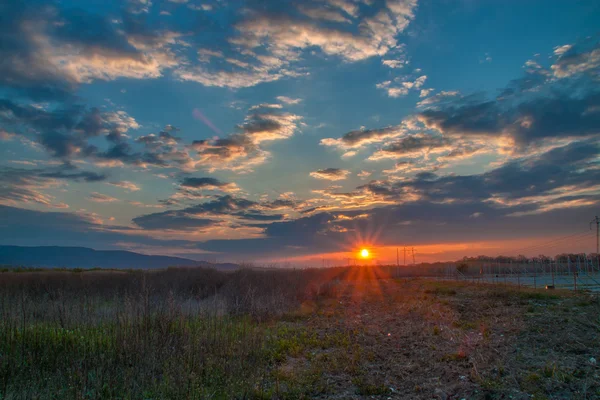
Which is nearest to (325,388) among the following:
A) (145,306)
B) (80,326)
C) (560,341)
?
(145,306)

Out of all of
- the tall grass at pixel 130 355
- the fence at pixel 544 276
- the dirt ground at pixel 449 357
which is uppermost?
the tall grass at pixel 130 355

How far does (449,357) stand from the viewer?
1099cm

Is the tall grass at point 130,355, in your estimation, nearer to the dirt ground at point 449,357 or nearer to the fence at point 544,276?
the dirt ground at point 449,357

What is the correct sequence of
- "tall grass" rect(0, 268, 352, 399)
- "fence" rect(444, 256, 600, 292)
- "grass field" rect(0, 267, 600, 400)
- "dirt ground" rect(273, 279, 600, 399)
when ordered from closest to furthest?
"tall grass" rect(0, 268, 352, 399), "grass field" rect(0, 267, 600, 400), "dirt ground" rect(273, 279, 600, 399), "fence" rect(444, 256, 600, 292)

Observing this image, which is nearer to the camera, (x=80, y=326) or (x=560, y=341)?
(x=80, y=326)

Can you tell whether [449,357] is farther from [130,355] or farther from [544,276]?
[544,276]

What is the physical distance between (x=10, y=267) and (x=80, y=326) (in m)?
41.3

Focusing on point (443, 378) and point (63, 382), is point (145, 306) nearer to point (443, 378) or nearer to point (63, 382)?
point (63, 382)

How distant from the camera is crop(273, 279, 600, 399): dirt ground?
28.4 feet

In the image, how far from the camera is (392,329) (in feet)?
53.8

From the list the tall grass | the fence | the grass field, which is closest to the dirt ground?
the grass field

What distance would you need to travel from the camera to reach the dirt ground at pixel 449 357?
341 inches

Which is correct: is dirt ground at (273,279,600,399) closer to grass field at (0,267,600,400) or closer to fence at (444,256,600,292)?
grass field at (0,267,600,400)

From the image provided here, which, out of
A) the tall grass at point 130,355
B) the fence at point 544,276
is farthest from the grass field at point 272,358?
the fence at point 544,276
